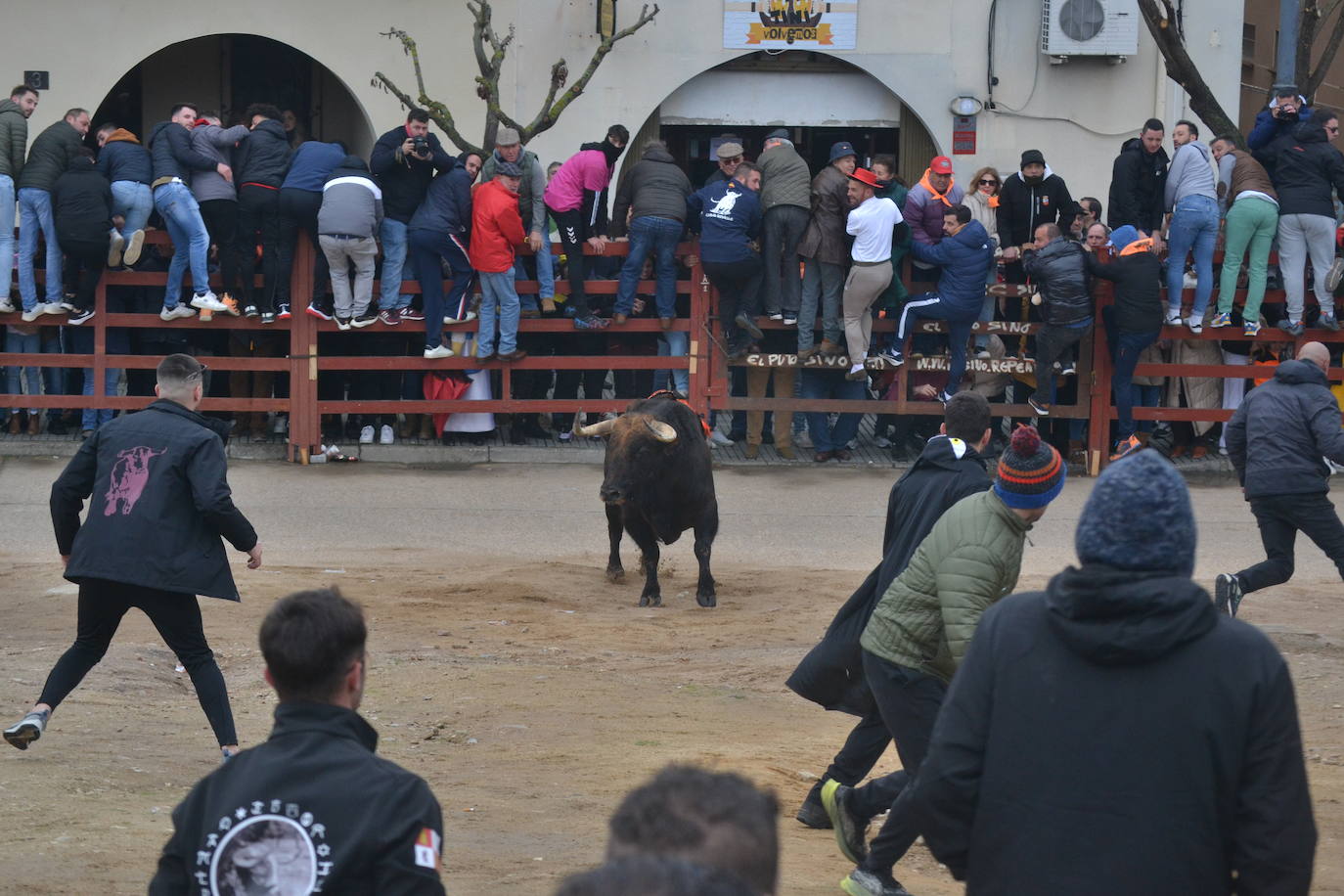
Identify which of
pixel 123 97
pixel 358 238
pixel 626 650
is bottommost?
pixel 626 650

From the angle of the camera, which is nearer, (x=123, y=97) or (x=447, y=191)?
(x=447, y=191)

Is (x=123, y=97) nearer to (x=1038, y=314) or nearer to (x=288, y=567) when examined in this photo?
(x=288, y=567)

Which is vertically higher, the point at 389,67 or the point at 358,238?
the point at 389,67

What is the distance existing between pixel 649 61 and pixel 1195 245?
6786 mm

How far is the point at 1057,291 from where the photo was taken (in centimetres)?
1448

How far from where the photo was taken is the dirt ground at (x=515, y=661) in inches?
244

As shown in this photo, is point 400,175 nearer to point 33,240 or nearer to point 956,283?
point 33,240

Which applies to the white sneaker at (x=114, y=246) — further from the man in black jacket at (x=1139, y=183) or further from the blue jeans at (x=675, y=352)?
the man in black jacket at (x=1139, y=183)

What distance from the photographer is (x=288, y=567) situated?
37.7 feet

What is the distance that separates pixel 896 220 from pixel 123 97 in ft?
28.4

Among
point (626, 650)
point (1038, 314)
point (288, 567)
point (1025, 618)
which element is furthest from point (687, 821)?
point (1038, 314)

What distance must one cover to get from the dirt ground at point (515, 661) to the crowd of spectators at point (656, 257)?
1.16 metres

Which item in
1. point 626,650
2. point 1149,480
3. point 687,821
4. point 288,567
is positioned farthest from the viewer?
point 288,567

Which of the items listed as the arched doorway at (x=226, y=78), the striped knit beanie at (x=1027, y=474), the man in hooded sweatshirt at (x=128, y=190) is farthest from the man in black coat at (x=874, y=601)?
the arched doorway at (x=226, y=78)
